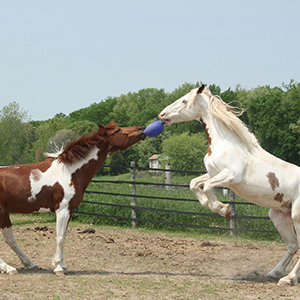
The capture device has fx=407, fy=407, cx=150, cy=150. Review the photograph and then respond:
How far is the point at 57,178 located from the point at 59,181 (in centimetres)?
5

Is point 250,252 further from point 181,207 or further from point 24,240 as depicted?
→ point 24,240

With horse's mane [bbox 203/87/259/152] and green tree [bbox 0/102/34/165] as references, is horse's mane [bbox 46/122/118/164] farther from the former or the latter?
green tree [bbox 0/102/34/165]

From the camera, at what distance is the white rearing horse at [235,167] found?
4703mm

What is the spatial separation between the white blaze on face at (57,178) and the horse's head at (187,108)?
4.36 feet

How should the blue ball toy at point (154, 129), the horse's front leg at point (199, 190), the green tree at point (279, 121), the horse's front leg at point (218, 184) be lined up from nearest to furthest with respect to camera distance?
the horse's front leg at point (218, 184) < the horse's front leg at point (199, 190) < the blue ball toy at point (154, 129) < the green tree at point (279, 121)

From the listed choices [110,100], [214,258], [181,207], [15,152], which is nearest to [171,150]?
[15,152]

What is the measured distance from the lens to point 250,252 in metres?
7.04

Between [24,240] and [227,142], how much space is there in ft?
15.0

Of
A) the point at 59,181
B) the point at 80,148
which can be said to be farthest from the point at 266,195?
the point at 59,181

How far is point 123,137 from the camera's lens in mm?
5426

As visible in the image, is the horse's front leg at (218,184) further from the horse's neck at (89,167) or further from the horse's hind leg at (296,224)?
the horse's neck at (89,167)

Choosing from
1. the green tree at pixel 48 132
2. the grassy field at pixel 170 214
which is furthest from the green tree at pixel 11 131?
the grassy field at pixel 170 214

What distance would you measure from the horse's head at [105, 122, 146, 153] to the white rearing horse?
1.57 ft

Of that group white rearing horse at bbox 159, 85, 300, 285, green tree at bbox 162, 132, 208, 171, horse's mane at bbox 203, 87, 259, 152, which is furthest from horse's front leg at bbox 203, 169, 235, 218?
green tree at bbox 162, 132, 208, 171
